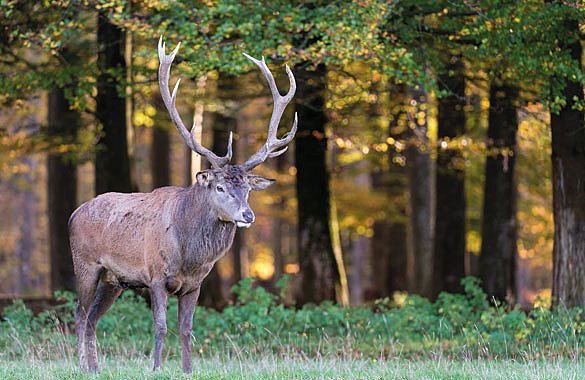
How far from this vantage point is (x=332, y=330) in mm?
13562

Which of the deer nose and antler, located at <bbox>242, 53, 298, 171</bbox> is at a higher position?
antler, located at <bbox>242, 53, 298, 171</bbox>

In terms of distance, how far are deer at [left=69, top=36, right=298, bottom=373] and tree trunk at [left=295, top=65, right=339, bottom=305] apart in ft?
22.0

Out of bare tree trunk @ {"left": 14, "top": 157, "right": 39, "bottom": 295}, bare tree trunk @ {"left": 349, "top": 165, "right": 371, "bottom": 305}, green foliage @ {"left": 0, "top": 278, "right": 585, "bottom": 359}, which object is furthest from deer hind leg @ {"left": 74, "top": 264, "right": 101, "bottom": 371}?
bare tree trunk @ {"left": 349, "top": 165, "right": 371, "bottom": 305}

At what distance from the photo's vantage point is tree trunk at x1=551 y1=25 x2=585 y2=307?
13492 millimetres

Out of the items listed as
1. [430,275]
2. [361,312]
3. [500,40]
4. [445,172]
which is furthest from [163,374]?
[430,275]

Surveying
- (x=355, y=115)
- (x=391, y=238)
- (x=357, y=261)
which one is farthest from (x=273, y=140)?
(x=357, y=261)

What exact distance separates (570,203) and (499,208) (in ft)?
13.5

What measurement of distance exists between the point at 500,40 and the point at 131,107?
6688mm

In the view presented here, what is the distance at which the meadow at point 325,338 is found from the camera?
1070 centimetres

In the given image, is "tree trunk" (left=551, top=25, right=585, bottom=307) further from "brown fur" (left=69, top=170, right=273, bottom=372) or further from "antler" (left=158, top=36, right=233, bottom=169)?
"antler" (left=158, top=36, right=233, bottom=169)

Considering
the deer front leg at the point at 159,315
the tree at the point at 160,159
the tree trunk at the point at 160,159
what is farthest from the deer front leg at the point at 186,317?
the tree trunk at the point at 160,159

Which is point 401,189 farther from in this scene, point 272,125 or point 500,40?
point 272,125

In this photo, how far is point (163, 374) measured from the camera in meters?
8.70

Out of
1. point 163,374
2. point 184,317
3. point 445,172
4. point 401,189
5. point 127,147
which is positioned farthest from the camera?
point 401,189
